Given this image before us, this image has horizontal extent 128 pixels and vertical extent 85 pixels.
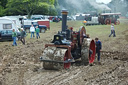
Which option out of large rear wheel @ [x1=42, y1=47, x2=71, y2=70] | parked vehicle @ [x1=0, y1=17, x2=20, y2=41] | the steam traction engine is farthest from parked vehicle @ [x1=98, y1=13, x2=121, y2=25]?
large rear wheel @ [x1=42, y1=47, x2=71, y2=70]

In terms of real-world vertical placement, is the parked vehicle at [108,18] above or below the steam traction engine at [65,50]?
above

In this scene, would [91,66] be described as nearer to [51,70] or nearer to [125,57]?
[51,70]

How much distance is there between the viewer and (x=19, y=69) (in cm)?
848

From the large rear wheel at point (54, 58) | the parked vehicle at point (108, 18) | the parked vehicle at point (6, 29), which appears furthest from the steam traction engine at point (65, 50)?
the parked vehicle at point (108, 18)

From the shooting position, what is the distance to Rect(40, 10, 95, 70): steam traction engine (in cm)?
777

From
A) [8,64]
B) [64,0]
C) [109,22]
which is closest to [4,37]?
[64,0]

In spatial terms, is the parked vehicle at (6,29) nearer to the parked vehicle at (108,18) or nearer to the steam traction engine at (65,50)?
the steam traction engine at (65,50)

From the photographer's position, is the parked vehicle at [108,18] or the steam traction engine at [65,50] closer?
the steam traction engine at [65,50]

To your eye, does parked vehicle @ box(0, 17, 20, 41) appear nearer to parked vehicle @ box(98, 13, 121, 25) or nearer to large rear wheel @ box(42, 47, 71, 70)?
large rear wheel @ box(42, 47, 71, 70)

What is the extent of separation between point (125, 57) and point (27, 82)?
529cm

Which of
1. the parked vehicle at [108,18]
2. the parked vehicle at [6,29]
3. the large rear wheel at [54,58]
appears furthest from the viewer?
the parked vehicle at [108,18]

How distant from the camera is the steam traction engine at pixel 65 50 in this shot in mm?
7773

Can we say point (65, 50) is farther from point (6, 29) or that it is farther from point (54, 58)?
point (6, 29)

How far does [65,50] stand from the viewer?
307 inches
